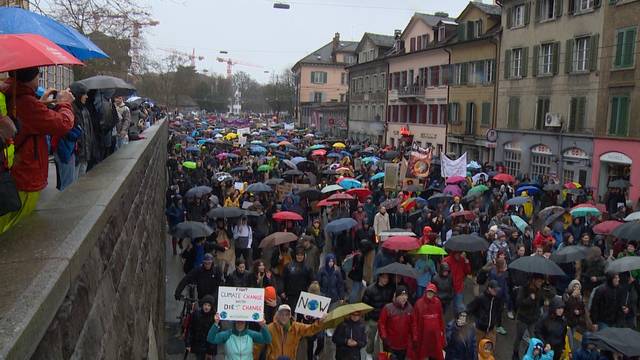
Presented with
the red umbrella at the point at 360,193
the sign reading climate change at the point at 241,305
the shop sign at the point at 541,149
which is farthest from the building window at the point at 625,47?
the sign reading climate change at the point at 241,305

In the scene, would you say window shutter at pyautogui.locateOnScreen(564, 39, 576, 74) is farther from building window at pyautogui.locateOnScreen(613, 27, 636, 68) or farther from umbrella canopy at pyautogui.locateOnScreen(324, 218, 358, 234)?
umbrella canopy at pyautogui.locateOnScreen(324, 218, 358, 234)

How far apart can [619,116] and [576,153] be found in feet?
11.1

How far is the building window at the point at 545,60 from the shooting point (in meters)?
33.6

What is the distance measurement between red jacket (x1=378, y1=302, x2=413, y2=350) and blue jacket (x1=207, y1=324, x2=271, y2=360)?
69.9 inches

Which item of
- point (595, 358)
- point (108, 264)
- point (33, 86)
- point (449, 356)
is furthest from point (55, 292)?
point (595, 358)

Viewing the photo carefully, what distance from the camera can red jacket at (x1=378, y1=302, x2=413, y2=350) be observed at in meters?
8.95

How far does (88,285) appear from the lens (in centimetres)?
324

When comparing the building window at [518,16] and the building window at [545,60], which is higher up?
the building window at [518,16]

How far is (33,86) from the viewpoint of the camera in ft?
13.4

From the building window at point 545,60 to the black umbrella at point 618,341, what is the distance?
2787 centimetres

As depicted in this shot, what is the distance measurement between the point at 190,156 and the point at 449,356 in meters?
24.9

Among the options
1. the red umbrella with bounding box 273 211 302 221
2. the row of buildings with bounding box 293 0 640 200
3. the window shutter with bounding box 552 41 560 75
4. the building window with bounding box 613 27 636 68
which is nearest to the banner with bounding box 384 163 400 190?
the red umbrella with bounding box 273 211 302 221

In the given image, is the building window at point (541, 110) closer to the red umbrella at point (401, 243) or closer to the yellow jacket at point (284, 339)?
the red umbrella at point (401, 243)

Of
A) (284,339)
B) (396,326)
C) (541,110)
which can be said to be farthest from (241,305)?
(541,110)
